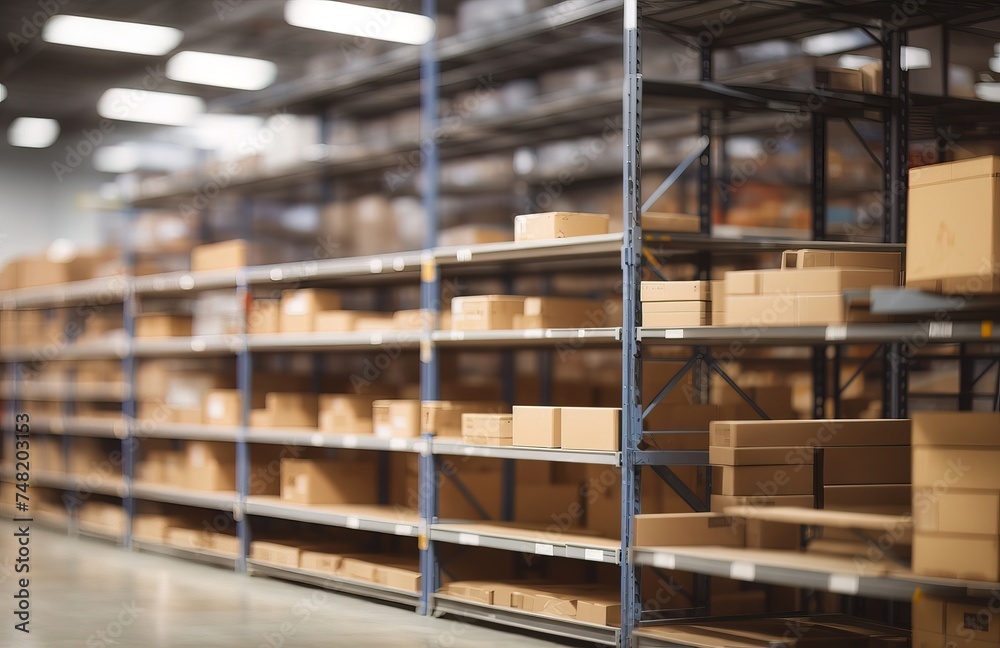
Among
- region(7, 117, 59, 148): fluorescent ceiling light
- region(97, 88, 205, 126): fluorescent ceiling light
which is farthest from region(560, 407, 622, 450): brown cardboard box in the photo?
region(7, 117, 59, 148): fluorescent ceiling light

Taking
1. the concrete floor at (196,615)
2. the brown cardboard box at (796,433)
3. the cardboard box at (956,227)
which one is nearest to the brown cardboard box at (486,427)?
the concrete floor at (196,615)

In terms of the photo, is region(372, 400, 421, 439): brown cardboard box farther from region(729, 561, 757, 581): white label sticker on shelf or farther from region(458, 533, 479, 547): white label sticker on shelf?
region(729, 561, 757, 581): white label sticker on shelf

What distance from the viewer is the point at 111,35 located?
1173cm

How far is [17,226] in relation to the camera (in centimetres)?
1697

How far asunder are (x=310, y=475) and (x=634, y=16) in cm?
417

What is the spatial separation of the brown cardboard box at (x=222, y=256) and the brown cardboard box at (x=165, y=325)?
0.58 m

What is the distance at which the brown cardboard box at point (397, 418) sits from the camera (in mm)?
7707

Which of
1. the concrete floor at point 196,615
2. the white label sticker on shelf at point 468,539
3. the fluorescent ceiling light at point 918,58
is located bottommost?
the concrete floor at point 196,615

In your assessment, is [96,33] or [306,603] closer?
[306,603]

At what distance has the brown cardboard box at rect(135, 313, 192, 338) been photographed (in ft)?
34.6

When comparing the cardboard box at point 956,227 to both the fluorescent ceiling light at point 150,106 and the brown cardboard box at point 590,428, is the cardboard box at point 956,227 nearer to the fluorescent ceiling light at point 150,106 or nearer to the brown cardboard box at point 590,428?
the brown cardboard box at point 590,428

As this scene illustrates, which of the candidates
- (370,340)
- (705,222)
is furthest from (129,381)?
(705,222)

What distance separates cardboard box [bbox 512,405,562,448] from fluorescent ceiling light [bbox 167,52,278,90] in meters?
7.09

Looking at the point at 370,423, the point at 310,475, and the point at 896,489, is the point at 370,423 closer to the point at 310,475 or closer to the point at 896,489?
the point at 310,475
